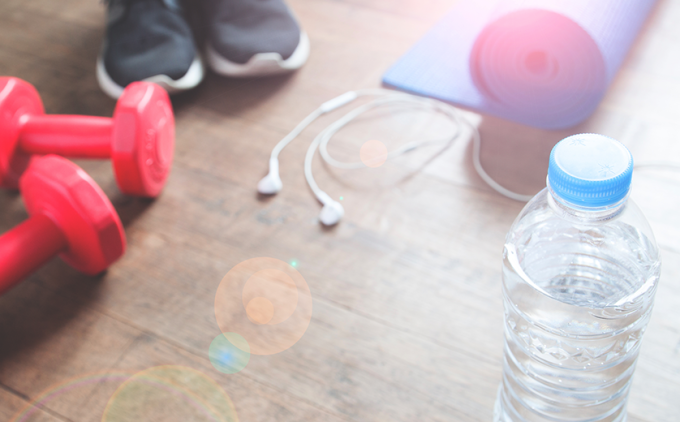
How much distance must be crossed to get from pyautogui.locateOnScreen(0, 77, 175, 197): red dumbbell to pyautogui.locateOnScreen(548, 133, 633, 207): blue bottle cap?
0.70 metres

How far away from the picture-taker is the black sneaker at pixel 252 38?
4.03ft

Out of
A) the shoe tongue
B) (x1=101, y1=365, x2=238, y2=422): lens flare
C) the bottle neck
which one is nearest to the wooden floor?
(x1=101, y1=365, x2=238, y2=422): lens flare

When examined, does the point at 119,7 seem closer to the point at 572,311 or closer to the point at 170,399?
the point at 170,399

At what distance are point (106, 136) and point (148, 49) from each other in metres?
0.35

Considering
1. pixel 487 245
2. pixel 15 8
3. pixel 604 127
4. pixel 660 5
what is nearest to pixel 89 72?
pixel 15 8

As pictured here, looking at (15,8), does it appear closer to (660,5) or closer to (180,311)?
(180,311)

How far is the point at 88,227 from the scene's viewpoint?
81 centimetres

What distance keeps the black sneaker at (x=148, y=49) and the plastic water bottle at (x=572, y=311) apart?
86cm

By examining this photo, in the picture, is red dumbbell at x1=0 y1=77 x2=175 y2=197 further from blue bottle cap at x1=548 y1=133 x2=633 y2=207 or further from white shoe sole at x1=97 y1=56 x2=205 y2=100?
blue bottle cap at x1=548 y1=133 x2=633 y2=207

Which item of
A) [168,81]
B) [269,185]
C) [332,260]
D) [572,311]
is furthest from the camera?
[168,81]

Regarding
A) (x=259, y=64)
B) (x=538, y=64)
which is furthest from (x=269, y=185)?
(x=538, y=64)

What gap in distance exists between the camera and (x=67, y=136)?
975 millimetres

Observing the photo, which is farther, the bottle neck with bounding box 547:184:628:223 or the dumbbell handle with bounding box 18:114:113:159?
the dumbbell handle with bounding box 18:114:113:159

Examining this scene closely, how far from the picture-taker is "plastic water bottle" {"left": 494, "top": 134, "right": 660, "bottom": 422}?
2.12 ft
